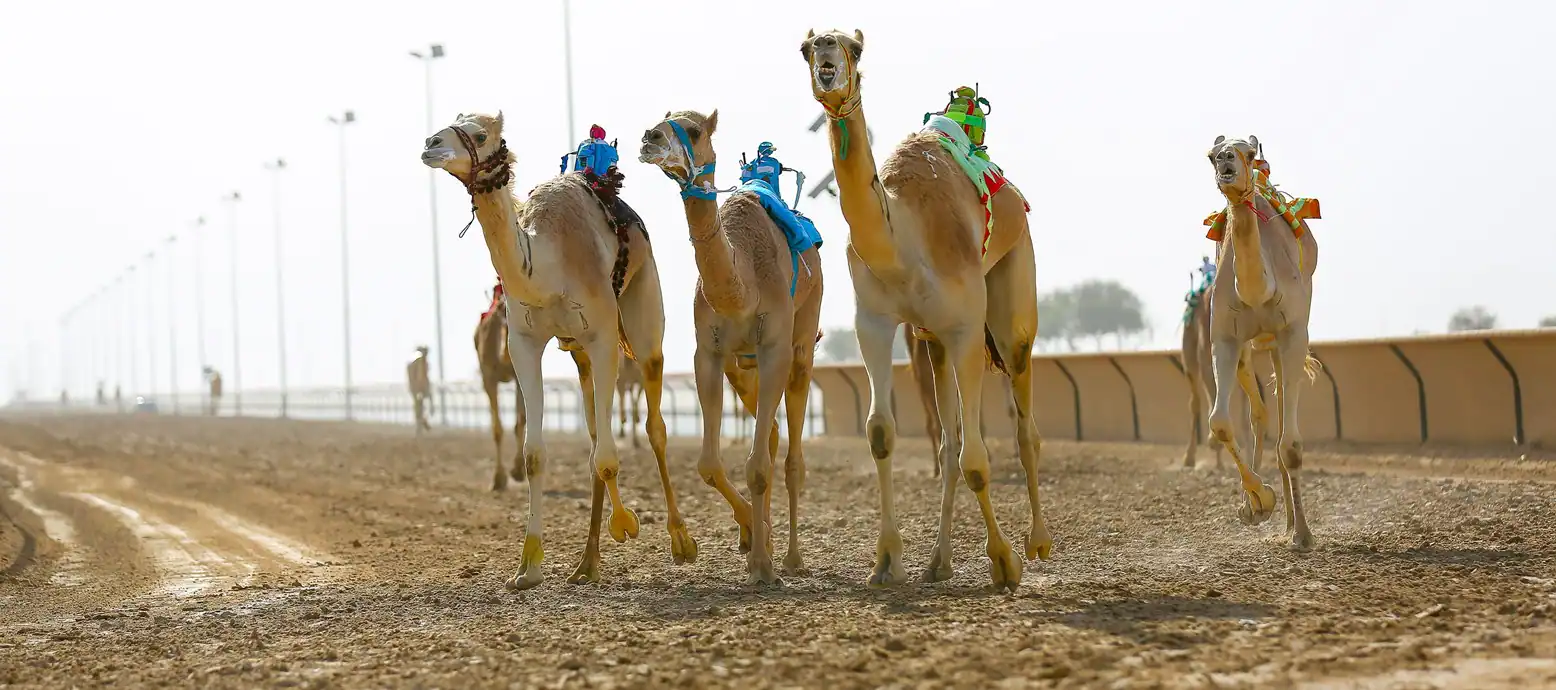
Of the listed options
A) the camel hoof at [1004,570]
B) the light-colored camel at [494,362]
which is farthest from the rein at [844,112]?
the light-colored camel at [494,362]

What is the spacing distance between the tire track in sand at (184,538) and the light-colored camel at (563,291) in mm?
2816

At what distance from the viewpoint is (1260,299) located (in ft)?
35.0

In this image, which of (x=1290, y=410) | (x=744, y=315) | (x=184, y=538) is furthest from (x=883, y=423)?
(x=184, y=538)

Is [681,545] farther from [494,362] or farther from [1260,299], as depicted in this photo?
[494,362]

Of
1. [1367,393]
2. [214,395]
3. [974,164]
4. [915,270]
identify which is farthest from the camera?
[214,395]

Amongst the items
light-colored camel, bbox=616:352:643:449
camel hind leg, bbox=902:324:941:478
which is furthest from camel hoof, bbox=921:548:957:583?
light-colored camel, bbox=616:352:643:449

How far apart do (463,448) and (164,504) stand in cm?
1417

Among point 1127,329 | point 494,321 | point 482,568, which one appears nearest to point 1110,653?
point 482,568

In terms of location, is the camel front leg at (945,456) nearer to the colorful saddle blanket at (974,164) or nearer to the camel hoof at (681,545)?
the colorful saddle blanket at (974,164)

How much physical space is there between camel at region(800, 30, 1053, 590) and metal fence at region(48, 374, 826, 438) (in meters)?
2.09

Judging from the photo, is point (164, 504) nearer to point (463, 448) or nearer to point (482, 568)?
point (482, 568)

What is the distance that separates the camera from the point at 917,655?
626cm

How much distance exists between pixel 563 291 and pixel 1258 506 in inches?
184

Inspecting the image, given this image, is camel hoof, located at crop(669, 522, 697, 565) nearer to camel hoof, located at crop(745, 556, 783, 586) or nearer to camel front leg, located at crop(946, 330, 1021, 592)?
camel hoof, located at crop(745, 556, 783, 586)
